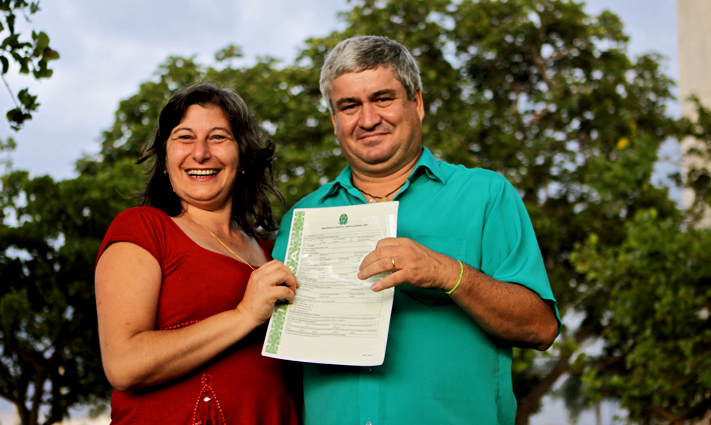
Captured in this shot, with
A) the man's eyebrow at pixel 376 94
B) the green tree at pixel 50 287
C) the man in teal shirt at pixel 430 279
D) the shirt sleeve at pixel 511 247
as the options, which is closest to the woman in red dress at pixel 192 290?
the man in teal shirt at pixel 430 279

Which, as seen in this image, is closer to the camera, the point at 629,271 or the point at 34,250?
the point at 629,271

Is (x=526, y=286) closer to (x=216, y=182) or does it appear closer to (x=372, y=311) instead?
(x=372, y=311)

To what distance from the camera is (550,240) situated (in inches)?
457

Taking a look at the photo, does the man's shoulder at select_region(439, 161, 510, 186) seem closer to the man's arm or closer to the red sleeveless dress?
the man's arm

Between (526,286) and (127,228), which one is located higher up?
(127,228)

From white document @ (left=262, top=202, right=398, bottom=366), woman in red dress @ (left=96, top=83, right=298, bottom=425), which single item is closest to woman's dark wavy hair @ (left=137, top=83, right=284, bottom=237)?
woman in red dress @ (left=96, top=83, right=298, bottom=425)

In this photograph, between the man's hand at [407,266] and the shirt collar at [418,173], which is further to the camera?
the shirt collar at [418,173]

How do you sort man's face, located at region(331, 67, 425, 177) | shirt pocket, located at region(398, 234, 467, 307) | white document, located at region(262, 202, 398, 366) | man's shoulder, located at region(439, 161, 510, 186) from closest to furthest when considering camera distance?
white document, located at region(262, 202, 398, 366) → shirt pocket, located at region(398, 234, 467, 307) → man's shoulder, located at region(439, 161, 510, 186) → man's face, located at region(331, 67, 425, 177)

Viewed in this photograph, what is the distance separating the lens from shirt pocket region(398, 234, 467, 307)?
235 centimetres

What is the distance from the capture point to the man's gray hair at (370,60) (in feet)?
8.45

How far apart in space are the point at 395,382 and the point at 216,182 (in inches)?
44.9

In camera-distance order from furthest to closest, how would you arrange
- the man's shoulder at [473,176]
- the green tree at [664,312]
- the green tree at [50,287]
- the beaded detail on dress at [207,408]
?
the green tree at [50,287] < the green tree at [664,312] < the man's shoulder at [473,176] < the beaded detail on dress at [207,408]

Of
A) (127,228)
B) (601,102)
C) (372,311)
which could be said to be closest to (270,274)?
(372,311)

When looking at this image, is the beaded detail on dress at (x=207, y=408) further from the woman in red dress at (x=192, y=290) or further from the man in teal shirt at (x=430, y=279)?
the man in teal shirt at (x=430, y=279)
